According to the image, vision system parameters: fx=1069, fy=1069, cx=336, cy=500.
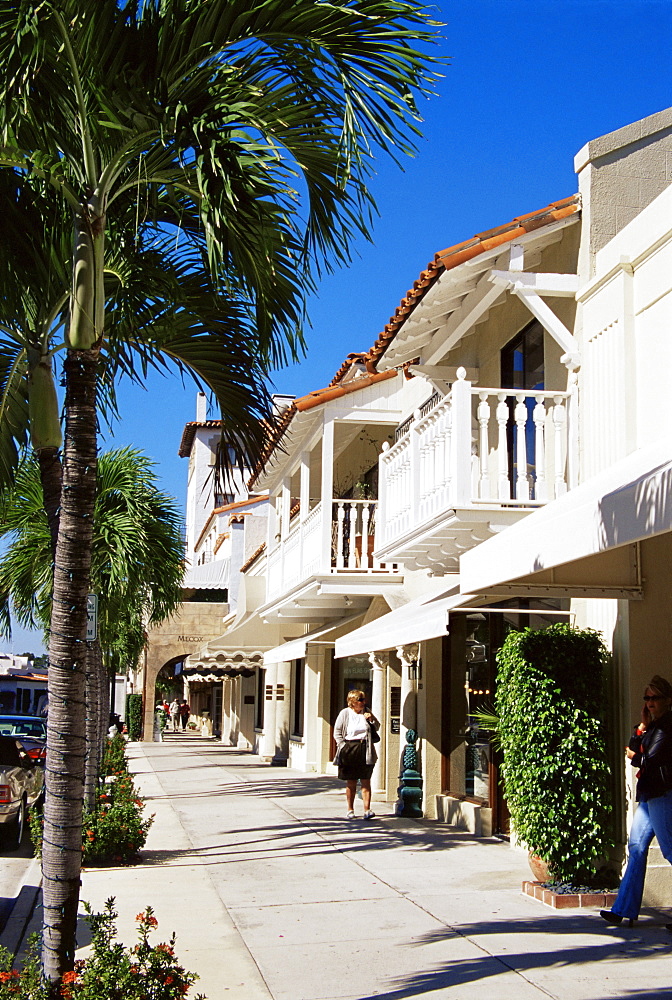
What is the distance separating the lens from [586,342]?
9.38m

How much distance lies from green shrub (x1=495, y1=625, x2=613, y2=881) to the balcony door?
274 centimetres

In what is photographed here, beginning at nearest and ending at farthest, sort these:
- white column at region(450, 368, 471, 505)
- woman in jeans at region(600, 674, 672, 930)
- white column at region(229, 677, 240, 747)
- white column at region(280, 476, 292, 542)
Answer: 1. woman in jeans at region(600, 674, 672, 930)
2. white column at region(450, 368, 471, 505)
3. white column at region(280, 476, 292, 542)
4. white column at region(229, 677, 240, 747)

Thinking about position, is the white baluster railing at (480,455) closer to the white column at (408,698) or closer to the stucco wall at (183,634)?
the white column at (408,698)

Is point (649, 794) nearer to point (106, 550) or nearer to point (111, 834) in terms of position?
point (111, 834)

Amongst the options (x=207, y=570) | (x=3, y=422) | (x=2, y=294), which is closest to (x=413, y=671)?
(x=3, y=422)

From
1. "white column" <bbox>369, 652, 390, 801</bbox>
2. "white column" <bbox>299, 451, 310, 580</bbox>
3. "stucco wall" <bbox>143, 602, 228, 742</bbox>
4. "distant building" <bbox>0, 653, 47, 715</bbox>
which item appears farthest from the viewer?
"stucco wall" <bbox>143, 602, 228, 742</bbox>

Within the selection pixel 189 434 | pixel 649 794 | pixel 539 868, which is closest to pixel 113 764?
pixel 539 868

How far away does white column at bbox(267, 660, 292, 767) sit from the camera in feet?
83.0

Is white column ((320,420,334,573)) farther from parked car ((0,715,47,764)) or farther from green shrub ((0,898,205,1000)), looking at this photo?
green shrub ((0,898,205,1000))

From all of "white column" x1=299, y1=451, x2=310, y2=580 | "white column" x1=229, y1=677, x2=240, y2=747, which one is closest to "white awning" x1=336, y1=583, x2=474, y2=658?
"white column" x1=299, y1=451, x2=310, y2=580

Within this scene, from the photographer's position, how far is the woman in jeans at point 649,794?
23.0 ft

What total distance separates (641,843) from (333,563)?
1014cm

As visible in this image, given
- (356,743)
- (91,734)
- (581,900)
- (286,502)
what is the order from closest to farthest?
(581,900) → (91,734) → (356,743) → (286,502)

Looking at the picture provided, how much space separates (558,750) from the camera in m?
7.99
